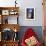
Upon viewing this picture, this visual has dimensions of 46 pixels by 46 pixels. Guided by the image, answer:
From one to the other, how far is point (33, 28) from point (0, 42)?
1.29 metres

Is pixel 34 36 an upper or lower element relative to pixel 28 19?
lower

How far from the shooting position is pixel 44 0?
18.0 feet

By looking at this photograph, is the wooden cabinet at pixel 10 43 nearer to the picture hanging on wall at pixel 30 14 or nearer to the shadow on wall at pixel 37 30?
the shadow on wall at pixel 37 30

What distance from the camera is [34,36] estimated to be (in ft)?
17.9

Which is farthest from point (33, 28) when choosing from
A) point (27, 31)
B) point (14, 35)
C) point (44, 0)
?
point (44, 0)

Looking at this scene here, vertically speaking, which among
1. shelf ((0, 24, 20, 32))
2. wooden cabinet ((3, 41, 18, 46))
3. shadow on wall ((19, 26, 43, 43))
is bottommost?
wooden cabinet ((3, 41, 18, 46))

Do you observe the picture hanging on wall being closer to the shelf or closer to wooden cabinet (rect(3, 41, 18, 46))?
the shelf

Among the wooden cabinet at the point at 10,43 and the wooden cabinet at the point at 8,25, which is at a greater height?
the wooden cabinet at the point at 8,25

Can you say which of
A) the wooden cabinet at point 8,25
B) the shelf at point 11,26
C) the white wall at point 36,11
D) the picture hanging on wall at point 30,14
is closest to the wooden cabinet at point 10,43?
the wooden cabinet at point 8,25

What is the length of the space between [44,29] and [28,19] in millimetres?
702

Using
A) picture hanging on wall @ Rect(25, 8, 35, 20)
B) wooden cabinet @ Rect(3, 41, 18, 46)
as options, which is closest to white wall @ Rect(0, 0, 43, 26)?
picture hanging on wall @ Rect(25, 8, 35, 20)

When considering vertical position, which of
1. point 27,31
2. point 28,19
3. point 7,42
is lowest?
point 7,42

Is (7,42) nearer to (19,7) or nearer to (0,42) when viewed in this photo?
(0,42)

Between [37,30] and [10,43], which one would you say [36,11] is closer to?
[37,30]
